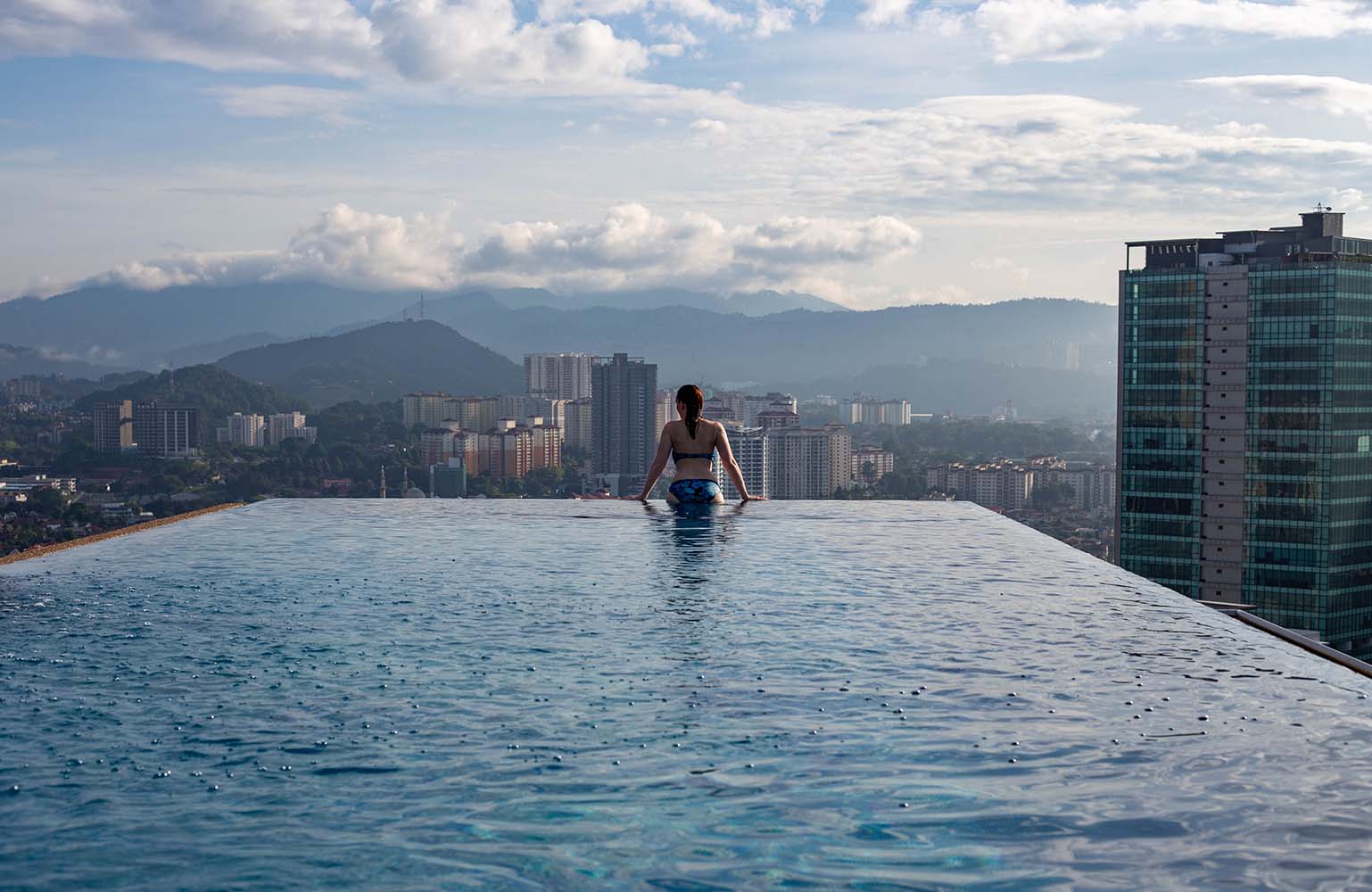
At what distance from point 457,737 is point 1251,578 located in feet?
150

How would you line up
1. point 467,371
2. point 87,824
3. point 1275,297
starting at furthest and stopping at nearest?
point 467,371, point 1275,297, point 87,824

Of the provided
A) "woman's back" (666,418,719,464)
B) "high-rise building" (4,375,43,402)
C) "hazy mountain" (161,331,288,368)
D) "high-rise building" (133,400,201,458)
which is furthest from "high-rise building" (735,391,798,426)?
"hazy mountain" (161,331,288,368)

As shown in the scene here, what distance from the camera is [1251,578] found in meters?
44.9

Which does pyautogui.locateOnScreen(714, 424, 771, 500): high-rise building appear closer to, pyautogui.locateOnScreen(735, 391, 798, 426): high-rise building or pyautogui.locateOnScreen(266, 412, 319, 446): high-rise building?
pyautogui.locateOnScreen(735, 391, 798, 426): high-rise building

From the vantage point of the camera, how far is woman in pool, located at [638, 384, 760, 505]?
1152 cm

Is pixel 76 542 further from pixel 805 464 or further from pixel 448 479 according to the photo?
pixel 805 464

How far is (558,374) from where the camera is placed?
400 ft

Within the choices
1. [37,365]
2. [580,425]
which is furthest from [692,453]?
[37,365]

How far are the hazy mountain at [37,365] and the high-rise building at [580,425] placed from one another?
176ft

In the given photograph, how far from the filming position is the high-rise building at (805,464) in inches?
2940

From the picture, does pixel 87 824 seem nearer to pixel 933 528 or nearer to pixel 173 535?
pixel 173 535

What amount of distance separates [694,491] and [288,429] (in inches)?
2786

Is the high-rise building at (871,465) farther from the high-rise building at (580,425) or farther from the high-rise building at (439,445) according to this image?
the high-rise building at (439,445)


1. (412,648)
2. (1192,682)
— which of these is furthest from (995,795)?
(412,648)
